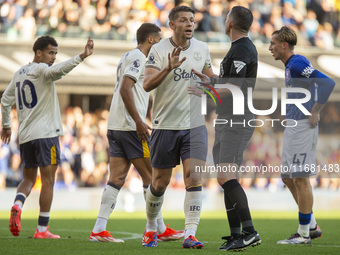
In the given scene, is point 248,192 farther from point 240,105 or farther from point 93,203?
point 240,105

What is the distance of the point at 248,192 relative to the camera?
1702 cm

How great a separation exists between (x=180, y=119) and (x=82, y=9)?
1553 cm

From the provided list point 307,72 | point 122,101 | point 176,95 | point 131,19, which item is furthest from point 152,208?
point 131,19

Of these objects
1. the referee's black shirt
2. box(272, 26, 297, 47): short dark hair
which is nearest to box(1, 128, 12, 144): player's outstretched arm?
the referee's black shirt

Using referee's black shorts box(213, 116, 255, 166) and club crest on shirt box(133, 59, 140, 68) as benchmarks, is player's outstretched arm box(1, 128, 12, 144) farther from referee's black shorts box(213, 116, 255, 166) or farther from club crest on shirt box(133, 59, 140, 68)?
referee's black shorts box(213, 116, 255, 166)

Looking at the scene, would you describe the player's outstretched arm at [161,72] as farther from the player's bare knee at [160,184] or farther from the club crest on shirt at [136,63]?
the player's bare knee at [160,184]

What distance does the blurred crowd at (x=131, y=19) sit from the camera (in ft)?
67.6

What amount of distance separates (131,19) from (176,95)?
600 inches

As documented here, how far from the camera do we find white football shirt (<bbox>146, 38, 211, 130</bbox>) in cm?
643

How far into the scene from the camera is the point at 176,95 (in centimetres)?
648

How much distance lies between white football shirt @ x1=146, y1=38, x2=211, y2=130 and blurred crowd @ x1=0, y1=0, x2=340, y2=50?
1439 centimetres

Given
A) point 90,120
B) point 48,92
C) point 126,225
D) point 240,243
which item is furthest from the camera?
point 90,120

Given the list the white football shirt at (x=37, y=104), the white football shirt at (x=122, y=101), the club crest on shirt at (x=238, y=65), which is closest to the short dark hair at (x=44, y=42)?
the white football shirt at (x=37, y=104)

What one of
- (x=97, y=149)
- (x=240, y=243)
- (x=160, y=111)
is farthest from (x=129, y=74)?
(x=97, y=149)
